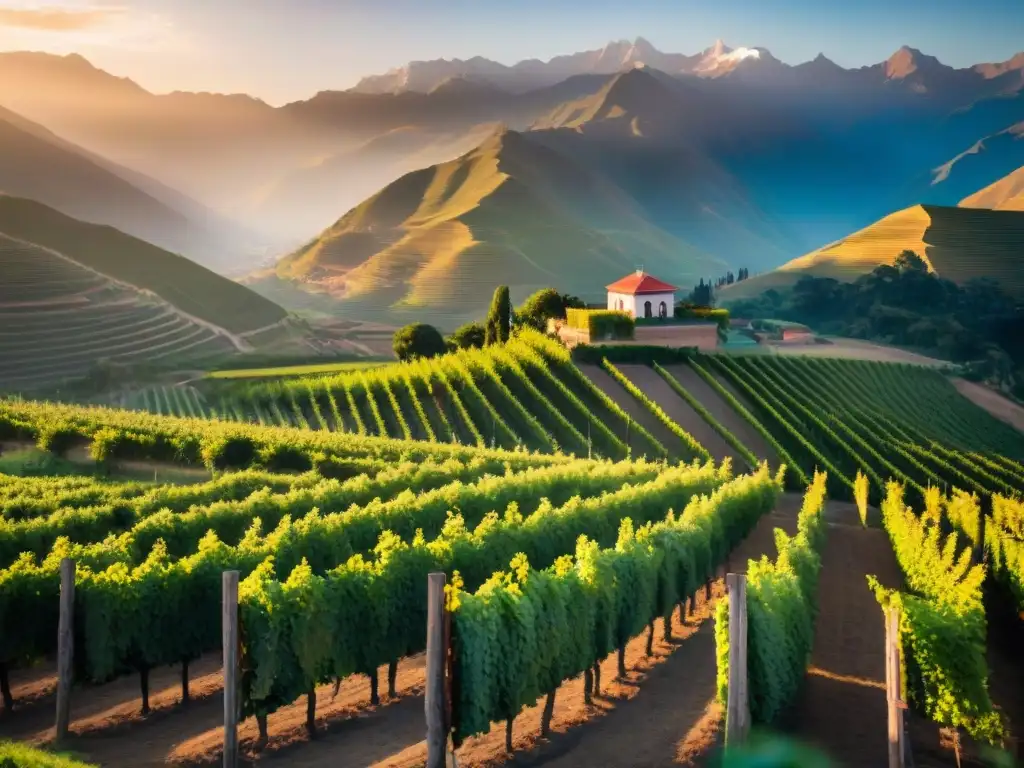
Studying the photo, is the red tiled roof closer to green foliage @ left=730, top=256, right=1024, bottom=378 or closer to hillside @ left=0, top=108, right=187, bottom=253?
green foliage @ left=730, top=256, right=1024, bottom=378

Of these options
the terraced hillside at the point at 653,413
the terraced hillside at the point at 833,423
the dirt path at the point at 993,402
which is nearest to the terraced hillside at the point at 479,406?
the terraced hillside at the point at 653,413

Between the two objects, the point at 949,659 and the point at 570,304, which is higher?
the point at 570,304

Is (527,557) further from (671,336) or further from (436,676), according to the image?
(671,336)

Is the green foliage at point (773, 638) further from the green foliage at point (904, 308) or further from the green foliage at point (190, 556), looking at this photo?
the green foliage at point (904, 308)

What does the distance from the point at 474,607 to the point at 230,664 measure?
9.74 feet

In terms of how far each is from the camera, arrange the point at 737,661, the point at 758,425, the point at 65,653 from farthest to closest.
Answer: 1. the point at 758,425
2. the point at 65,653
3. the point at 737,661

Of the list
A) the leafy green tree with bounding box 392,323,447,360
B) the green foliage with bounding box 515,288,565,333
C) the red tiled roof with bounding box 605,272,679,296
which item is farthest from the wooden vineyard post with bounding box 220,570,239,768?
the leafy green tree with bounding box 392,323,447,360

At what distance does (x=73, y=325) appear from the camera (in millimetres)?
77688

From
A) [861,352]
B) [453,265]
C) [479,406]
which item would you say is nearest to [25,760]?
[479,406]

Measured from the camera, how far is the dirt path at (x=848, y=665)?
1466cm

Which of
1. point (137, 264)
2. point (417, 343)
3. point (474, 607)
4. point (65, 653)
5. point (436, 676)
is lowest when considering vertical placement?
point (65, 653)

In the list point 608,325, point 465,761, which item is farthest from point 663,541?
point 608,325

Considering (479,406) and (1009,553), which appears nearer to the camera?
(1009,553)

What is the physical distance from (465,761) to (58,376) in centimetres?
6326
